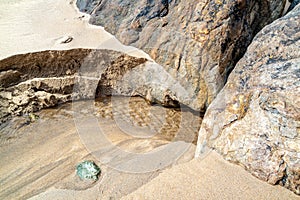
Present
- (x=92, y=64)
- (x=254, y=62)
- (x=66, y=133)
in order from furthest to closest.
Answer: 1. (x=92, y=64)
2. (x=66, y=133)
3. (x=254, y=62)

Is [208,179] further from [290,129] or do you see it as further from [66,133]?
[66,133]

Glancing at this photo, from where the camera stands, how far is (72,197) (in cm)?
150

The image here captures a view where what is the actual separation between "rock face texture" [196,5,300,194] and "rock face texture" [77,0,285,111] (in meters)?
0.48

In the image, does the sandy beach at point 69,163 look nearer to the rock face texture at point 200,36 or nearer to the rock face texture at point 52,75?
the rock face texture at point 52,75

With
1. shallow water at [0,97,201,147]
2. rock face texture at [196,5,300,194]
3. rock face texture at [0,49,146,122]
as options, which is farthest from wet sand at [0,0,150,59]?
rock face texture at [196,5,300,194]

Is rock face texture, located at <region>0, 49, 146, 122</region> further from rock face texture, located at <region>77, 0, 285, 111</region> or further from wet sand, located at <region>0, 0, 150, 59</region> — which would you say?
rock face texture, located at <region>77, 0, 285, 111</region>

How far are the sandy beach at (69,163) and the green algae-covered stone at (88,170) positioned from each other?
5 centimetres

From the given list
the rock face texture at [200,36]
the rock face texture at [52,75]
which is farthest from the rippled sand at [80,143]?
the rock face texture at [200,36]

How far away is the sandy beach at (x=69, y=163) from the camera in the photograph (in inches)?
49.2

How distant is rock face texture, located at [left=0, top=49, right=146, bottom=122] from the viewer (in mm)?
2426

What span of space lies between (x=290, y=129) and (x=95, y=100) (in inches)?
77.2

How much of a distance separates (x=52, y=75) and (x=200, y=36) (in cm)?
154

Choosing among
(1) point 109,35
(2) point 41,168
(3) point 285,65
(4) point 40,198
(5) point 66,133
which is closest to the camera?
(3) point 285,65

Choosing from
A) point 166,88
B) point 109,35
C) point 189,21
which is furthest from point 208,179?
point 109,35
